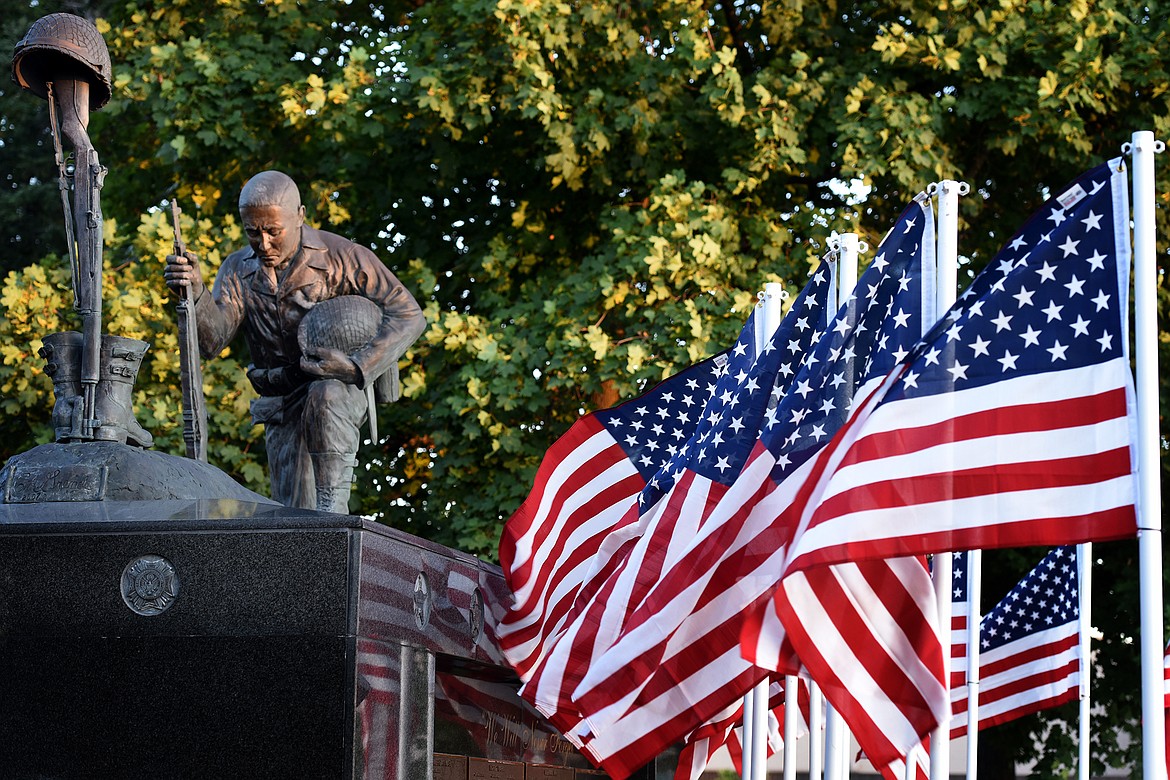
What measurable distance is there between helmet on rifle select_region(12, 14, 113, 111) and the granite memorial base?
91.4 inches

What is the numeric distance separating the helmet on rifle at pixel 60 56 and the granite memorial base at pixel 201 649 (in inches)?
91.4

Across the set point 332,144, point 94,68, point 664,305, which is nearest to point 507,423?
point 664,305

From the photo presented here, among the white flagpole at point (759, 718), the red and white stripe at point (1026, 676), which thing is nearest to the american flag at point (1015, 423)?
the white flagpole at point (759, 718)

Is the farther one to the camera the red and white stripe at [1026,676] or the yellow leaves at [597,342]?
the yellow leaves at [597,342]

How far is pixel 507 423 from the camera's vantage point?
583 inches

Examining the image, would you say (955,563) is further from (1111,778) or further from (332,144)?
(1111,778)

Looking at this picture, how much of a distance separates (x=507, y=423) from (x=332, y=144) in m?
3.43

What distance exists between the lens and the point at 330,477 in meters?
8.43

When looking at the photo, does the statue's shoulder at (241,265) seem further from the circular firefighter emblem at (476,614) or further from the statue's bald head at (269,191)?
the circular firefighter emblem at (476,614)

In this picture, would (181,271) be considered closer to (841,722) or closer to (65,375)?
(65,375)

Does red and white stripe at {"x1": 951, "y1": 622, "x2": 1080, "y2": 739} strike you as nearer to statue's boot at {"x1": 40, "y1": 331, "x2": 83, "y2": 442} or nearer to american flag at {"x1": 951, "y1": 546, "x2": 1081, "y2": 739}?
american flag at {"x1": 951, "y1": 546, "x2": 1081, "y2": 739}

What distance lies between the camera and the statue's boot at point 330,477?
839cm

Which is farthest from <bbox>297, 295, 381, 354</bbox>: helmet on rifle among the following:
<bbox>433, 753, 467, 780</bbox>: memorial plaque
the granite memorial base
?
<bbox>433, 753, 467, 780</bbox>: memorial plaque

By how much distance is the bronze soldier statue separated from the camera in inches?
328
